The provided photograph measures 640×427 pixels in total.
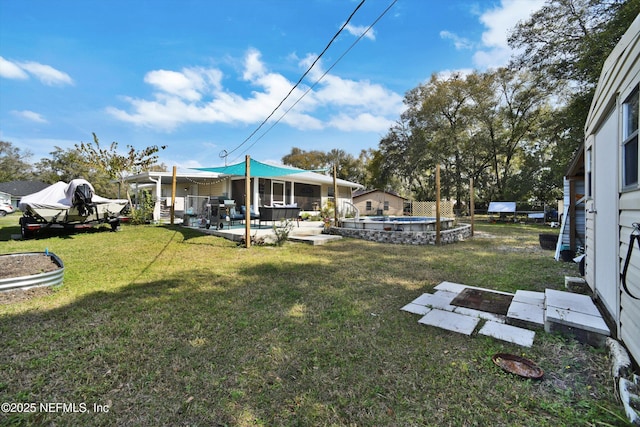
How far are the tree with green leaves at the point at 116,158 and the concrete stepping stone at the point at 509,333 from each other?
13708 millimetres

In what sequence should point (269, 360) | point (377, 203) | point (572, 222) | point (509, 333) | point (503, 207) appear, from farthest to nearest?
point (377, 203), point (503, 207), point (572, 222), point (509, 333), point (269, 360)

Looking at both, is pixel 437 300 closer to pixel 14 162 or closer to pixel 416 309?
pixel 416 309

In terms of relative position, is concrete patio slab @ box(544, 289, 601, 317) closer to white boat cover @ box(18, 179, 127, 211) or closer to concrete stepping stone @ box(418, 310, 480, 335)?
concrete stepping stone @ box(418, 310, 480, 335)

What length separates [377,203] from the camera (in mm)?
23297

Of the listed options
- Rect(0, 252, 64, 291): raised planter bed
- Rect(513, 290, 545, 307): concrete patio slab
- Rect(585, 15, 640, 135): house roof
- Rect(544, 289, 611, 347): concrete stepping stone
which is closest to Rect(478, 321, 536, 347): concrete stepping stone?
Rect(544, 289, 611, 347): concrete stepping stone

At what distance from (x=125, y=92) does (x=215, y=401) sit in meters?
15.8

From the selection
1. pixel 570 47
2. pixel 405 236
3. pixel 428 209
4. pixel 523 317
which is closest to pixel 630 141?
pixel 523 317

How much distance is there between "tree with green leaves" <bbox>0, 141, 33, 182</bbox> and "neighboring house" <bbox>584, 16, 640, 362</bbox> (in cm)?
5244

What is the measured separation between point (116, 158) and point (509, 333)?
50.2ft

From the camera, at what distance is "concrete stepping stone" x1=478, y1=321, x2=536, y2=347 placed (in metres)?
2.40

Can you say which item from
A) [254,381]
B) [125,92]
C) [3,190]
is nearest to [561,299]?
[254,381]

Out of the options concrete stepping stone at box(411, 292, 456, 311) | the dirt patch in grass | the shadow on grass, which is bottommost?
the shadow on grass

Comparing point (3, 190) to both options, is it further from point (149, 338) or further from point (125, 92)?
point (149, 338)

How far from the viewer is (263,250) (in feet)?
21.8
